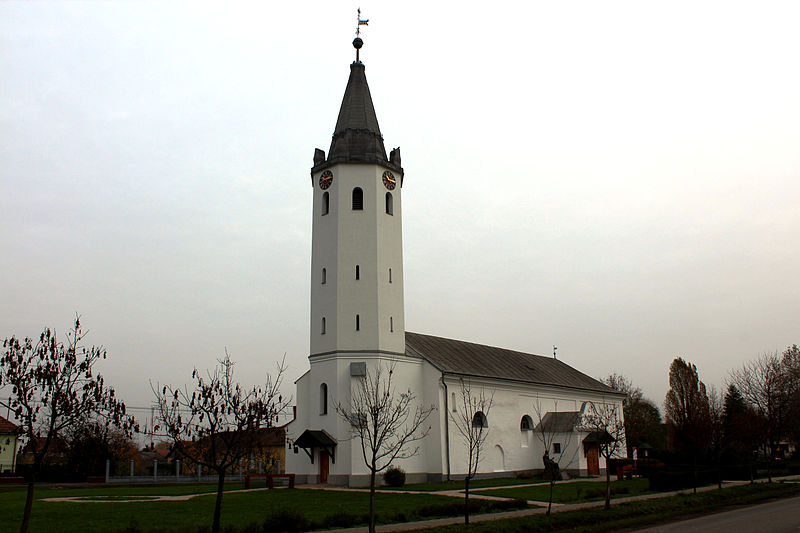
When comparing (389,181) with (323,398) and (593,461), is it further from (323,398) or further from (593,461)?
(593,461)

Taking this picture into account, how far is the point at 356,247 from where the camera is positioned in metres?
40.2

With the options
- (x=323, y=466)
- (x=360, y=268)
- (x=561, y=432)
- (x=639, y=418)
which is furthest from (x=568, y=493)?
(x=639, y=418)

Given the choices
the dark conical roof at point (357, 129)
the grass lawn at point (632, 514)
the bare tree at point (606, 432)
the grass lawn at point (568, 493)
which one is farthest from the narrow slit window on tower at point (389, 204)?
the grass lawn at point (632, 514)

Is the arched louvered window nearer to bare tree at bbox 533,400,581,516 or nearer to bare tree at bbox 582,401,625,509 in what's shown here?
bare tree at bbox 533,400,581,516

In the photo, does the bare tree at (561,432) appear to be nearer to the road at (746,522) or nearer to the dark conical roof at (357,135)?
the road at (746,522)

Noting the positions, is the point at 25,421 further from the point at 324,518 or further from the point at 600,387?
the point at 600,387

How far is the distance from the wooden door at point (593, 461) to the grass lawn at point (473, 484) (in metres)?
5.59

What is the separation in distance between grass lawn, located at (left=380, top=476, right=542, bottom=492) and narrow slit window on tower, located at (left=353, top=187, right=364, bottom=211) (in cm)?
1689

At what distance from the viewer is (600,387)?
59125mm

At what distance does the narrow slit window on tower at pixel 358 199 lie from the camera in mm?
41000

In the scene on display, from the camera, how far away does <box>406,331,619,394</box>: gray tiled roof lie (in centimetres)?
4356

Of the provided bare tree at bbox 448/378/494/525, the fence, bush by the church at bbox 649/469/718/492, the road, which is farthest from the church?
the road

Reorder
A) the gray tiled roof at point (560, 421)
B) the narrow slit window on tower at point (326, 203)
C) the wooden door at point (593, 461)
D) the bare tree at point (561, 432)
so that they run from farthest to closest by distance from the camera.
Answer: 1. the wooden door at point (593, 461)
2. the gray tiled roof at point (560, 421)
3. the bare tree at point (561, 432)
4. the narrow slit window on tower at point (326, 203)

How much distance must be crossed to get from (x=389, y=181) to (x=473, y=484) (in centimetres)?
1943
